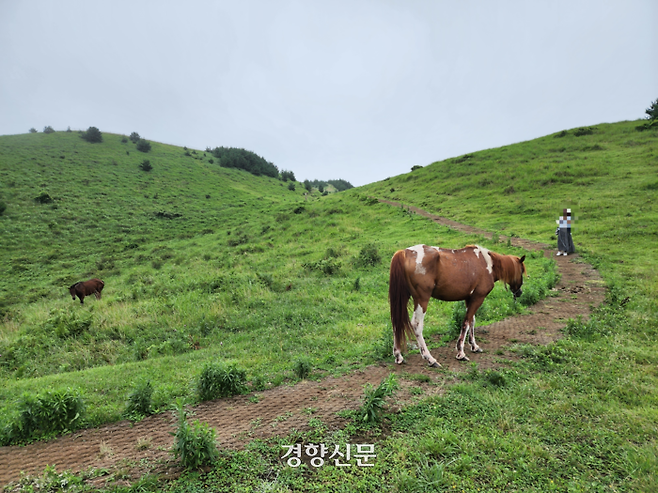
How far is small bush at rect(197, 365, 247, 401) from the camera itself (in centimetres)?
541

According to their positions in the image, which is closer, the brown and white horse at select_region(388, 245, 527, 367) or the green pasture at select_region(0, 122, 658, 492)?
the green pasture at select_region(0, 122, 658, 492)

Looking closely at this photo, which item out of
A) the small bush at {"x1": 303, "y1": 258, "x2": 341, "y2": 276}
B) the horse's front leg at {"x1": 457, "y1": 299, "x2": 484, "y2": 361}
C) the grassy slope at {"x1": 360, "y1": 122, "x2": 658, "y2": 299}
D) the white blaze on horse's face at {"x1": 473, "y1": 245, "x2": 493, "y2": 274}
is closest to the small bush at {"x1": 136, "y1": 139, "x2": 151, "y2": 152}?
the grassy slope at {"x1": 360, "y1": 122, "x2": 658, "y2": 299}

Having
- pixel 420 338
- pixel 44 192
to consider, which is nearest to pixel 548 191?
pixel 420 338

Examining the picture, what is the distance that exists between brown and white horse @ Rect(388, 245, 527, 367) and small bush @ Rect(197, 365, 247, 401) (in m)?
3.39

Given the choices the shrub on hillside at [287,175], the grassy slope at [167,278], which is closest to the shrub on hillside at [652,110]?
the grassy slope at [167,278]

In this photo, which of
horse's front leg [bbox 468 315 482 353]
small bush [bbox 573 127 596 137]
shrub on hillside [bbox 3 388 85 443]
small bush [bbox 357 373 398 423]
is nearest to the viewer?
small bush [bbox 357 373 398 423]

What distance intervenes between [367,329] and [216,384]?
171 inches

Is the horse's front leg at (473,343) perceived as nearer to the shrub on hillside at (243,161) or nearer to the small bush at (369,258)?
the small bush at (369,258)

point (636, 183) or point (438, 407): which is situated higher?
point (636, 183)

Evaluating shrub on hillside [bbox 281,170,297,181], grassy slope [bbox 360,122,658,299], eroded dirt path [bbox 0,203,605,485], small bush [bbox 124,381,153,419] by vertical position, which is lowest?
eroded dirt path [bbox 0,203,605,485]

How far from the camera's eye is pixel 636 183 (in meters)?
21.9

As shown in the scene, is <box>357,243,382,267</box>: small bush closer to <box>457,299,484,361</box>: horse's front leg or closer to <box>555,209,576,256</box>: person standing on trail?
<box>555,209,576,256</box>: person standing on trail

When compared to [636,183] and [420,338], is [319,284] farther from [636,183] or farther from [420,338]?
[636,183]

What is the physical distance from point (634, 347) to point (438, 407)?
14.7 ft
